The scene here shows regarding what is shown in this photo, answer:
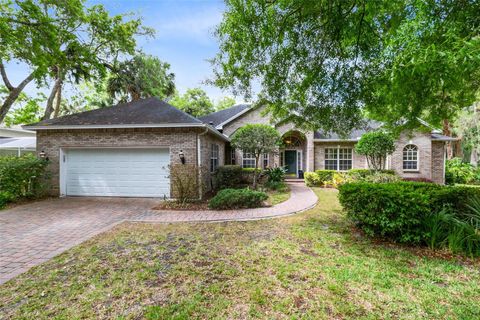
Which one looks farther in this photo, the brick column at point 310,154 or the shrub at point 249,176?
the brick column at point 310,154

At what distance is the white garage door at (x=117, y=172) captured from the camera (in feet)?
31.6

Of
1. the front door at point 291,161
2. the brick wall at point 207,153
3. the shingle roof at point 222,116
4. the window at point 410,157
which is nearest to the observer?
the brick wall at point 207,153

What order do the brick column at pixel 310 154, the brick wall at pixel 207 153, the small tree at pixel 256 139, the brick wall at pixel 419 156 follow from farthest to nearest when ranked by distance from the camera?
the brick column at pixel 310 154 < the brick wall at pixel 419 156 < the small tree at pixel 256 139 < the brick wall at pixel 207 153

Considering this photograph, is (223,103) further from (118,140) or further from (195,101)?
(118,140)

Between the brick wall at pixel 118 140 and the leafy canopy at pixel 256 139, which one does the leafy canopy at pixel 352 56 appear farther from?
the leafy canopy at pixel 256 139

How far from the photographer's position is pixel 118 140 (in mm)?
9516

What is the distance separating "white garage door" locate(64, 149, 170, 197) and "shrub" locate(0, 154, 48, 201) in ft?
2.92

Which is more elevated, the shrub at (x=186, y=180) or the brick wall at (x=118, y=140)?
the brick wall at (x=118, y=140)

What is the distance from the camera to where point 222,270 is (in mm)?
3627

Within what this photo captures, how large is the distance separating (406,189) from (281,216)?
3.49 metres

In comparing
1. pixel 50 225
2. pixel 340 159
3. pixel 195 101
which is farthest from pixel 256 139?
pixel 195 101

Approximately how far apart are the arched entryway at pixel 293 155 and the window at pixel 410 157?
7114 millimetres

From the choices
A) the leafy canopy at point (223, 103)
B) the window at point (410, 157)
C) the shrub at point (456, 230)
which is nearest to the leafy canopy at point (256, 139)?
the shrub at point (456, 230)

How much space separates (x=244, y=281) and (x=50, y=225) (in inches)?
234
